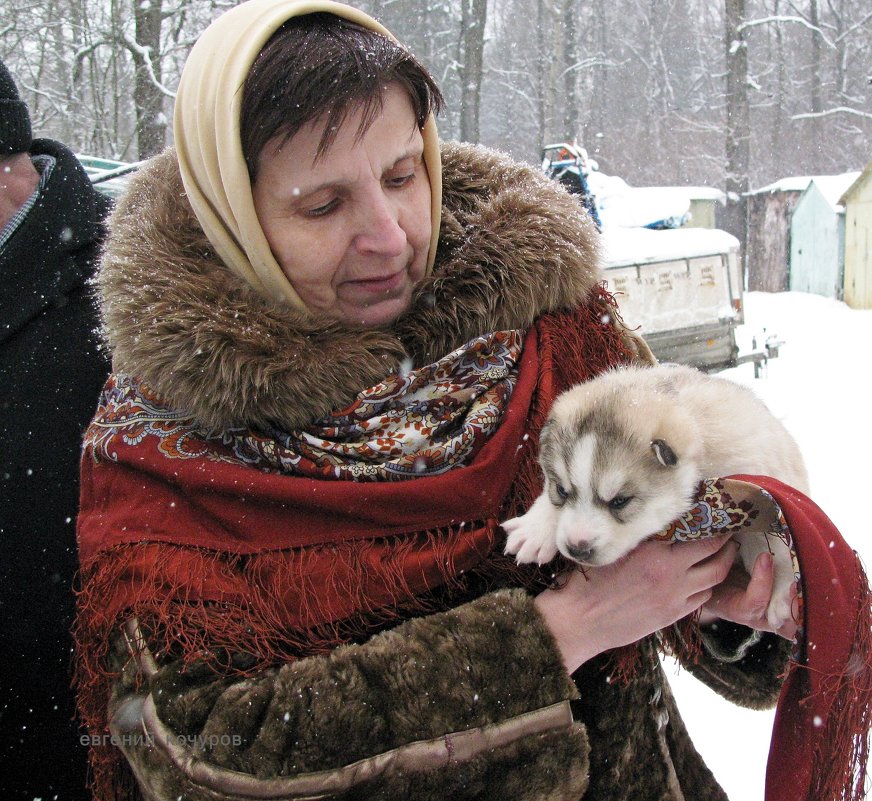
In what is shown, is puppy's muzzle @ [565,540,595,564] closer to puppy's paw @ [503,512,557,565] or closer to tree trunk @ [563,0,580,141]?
puppy's paw @ [503,512,557,565]

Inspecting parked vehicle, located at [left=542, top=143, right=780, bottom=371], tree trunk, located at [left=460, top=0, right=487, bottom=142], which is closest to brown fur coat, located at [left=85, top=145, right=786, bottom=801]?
parked vehicle, located at [left=542, top=143, right=780, bottom=371]

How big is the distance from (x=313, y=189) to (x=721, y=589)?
4.25 ft

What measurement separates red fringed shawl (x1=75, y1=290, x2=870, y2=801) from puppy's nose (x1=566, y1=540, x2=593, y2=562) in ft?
0.36

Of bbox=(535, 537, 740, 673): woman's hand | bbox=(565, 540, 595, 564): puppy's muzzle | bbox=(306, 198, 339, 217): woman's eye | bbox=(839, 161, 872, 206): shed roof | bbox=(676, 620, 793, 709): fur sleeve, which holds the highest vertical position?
bbox=(839, 161, 872, 206): shed roof

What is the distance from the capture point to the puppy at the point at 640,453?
6.10ft

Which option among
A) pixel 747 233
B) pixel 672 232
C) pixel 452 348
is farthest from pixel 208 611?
pixel 747 233

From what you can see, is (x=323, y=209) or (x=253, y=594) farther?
(x=323, y=209)

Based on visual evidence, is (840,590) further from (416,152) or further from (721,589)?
(416,152)

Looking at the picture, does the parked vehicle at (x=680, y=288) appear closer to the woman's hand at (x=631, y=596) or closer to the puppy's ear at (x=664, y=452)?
the puppy's ear at (x=664, y=452)

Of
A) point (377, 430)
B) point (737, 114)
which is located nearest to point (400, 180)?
point (377, 430)

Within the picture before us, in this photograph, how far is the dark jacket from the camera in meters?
2.07

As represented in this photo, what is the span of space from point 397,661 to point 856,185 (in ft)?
56.7

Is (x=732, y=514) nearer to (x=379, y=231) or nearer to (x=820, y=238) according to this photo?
(x=379, y=231)

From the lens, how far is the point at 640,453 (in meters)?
1.97
